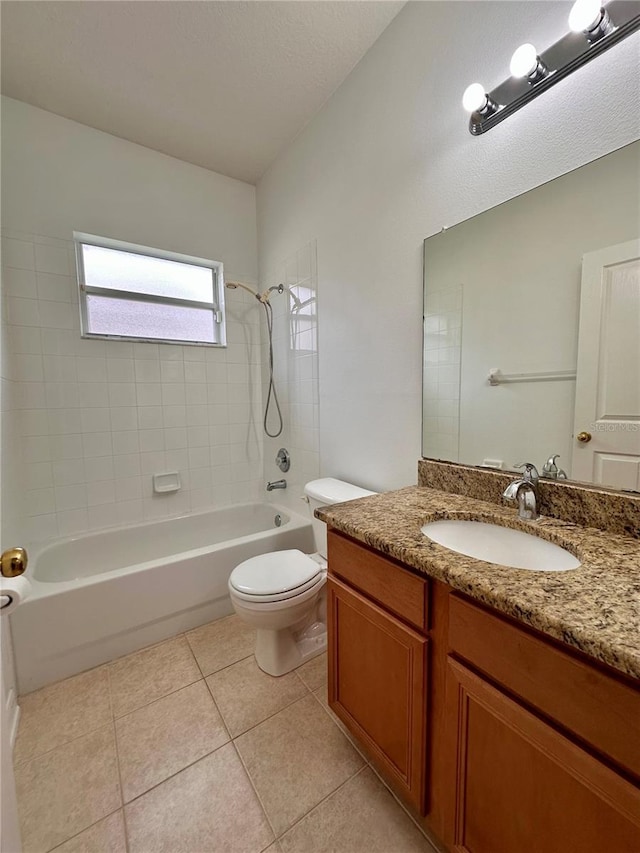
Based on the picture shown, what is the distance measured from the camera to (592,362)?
931 millimetres

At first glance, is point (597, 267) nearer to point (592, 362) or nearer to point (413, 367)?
point (592, 362)

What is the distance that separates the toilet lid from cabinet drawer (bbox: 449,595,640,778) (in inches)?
32.7

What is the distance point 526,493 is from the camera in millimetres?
977

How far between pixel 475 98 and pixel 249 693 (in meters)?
2.33

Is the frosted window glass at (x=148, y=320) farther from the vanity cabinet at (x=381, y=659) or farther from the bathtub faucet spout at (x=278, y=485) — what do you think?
the vanity cabinet at (x=381, y=659)

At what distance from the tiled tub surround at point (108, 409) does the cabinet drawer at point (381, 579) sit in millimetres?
1648

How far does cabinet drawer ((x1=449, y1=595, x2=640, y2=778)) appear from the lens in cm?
50

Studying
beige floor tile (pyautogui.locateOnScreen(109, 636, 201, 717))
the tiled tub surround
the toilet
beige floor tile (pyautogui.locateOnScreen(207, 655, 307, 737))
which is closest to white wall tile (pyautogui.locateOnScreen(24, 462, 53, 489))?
the tiled tub surround

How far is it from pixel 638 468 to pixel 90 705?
2.10 m

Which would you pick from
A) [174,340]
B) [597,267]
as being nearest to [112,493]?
[174,340]

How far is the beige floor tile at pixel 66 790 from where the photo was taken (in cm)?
97

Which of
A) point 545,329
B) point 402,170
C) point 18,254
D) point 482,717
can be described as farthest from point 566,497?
point 18,254

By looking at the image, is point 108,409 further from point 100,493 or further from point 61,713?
point 61,713

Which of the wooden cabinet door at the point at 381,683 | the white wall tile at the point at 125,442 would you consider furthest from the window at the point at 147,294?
the wooden cabinet door at the point at 381,683
